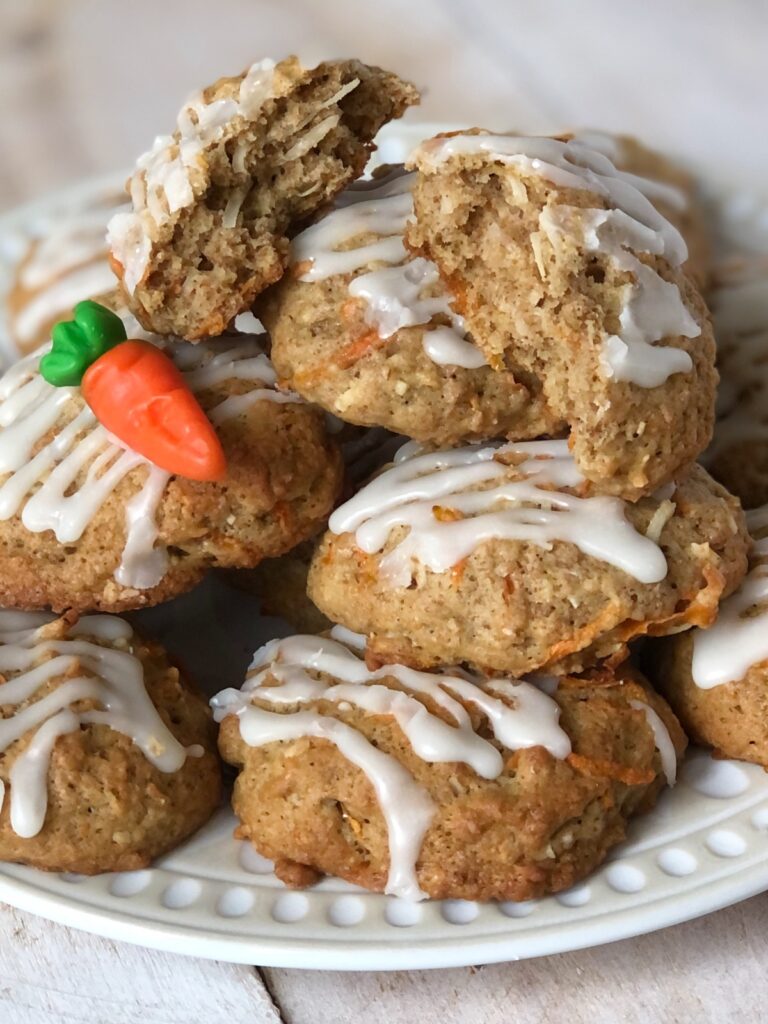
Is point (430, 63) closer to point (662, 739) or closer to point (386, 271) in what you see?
point (386, 271)

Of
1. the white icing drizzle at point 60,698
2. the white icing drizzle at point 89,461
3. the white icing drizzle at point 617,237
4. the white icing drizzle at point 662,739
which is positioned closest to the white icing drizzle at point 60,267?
the white icing drizzle at point 89,461

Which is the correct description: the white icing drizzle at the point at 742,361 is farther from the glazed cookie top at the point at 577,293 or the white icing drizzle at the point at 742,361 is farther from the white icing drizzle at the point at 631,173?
the glazed cookie top at the point at 577,293

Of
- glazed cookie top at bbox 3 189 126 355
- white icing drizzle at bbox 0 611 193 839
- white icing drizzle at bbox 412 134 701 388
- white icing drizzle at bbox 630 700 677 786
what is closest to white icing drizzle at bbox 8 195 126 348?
glazed cookie top at bbox 3 189 126 355

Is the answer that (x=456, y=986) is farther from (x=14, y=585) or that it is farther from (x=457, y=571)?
(x=14, y=585)

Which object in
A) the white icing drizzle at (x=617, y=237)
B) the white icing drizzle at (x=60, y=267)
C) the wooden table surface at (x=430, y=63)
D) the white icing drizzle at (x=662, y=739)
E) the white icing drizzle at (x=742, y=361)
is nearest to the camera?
the white icing drizzle at (x=617, y=237)

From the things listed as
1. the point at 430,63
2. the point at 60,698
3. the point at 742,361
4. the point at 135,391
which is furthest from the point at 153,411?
the point at 430,63
